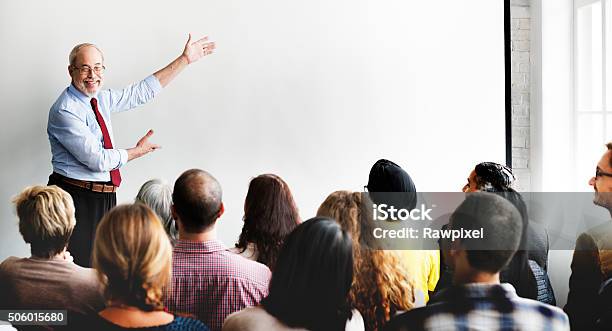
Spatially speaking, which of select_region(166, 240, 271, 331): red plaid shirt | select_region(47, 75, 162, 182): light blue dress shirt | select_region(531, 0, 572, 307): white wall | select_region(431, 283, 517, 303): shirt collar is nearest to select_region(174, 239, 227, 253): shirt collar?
select_region(166, 240, 271, 331): red plaid shirt

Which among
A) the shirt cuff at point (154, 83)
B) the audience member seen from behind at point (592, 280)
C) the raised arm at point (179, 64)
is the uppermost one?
the raised arm at point (179, 64)

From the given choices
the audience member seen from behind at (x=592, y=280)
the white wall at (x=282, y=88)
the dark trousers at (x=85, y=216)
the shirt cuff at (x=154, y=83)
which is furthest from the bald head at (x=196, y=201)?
the white wall at (x=282, y=88)

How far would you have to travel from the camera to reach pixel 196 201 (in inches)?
76.2

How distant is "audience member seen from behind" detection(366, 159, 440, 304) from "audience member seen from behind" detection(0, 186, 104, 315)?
0.85 meters

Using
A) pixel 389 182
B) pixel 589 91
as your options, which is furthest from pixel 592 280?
pixel 589 91

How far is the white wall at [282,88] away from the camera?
3.67 meters

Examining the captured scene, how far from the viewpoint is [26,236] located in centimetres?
192

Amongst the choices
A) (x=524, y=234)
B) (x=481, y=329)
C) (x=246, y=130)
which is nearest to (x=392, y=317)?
(x=481, y=329)

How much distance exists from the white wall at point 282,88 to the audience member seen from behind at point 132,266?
2.06 metres

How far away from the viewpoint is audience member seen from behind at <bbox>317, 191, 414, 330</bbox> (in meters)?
1.85

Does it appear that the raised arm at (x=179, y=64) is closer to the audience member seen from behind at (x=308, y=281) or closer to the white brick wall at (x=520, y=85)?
the white brick wall at (x=520, y=85)

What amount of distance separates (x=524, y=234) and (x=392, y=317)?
403 mm

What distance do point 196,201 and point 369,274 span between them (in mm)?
502

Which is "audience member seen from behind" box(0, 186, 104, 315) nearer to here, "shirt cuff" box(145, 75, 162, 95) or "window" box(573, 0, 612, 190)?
"shirt cuff" box(145, 75, 162, 95)
